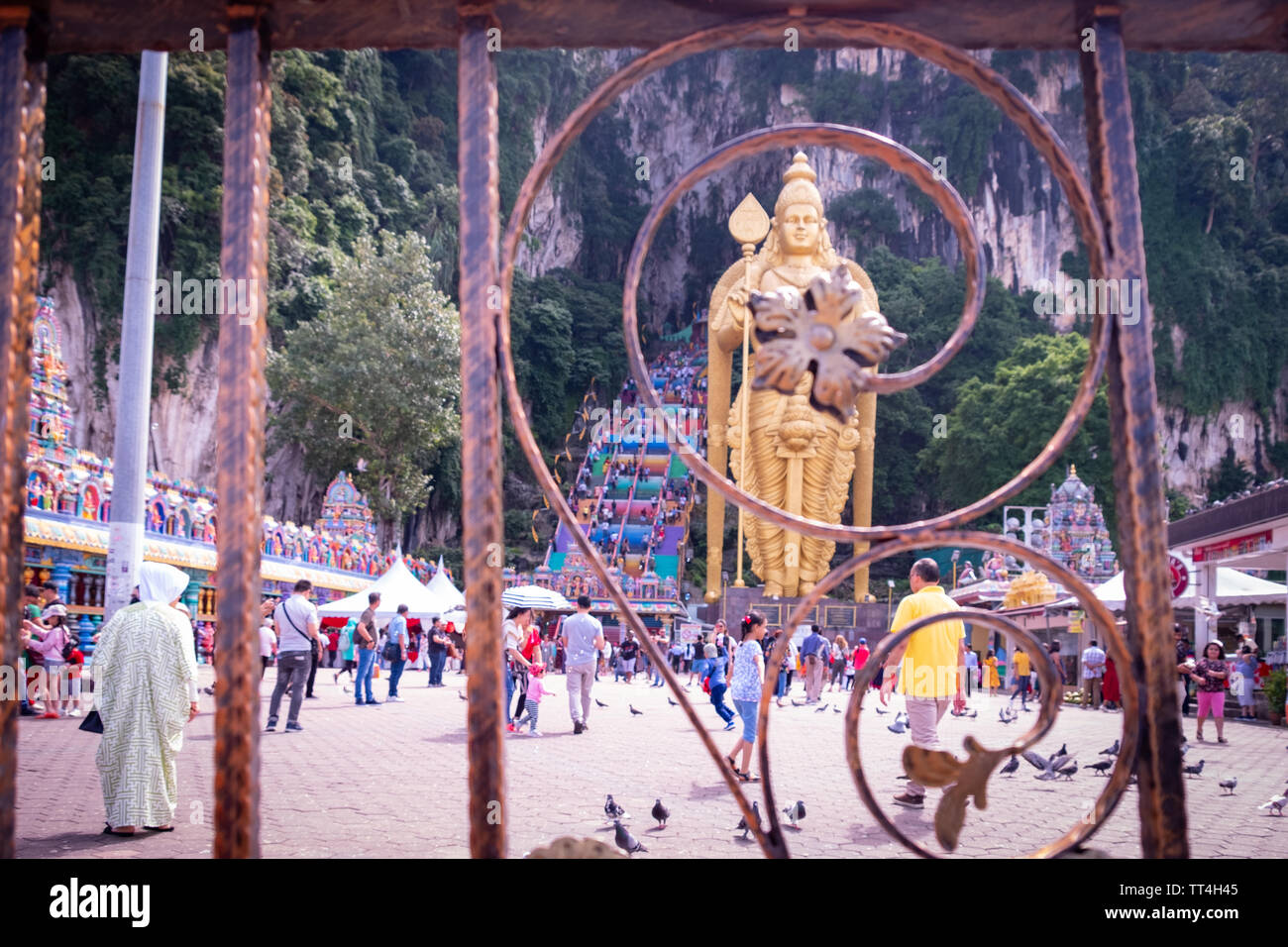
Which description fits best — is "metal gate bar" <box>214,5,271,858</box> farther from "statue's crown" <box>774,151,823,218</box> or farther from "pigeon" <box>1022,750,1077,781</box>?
"statue's crown" <box>774,151,823,218</box>

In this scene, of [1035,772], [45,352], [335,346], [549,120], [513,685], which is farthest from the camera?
[549,120]

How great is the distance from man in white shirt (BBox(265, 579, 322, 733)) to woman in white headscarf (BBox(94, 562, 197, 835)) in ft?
10.6

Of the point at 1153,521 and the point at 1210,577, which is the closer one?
the point at 1153,521

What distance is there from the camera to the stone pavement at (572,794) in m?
4.23

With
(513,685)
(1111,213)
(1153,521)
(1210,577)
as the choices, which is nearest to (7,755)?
(1153,521)

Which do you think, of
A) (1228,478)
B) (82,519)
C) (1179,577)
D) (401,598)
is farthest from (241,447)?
(1228,478)

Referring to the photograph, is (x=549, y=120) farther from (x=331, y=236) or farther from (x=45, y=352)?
(x=45, y=352)

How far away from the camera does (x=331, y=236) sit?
26.2 m

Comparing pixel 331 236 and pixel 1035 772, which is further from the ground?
pixel 331 236
